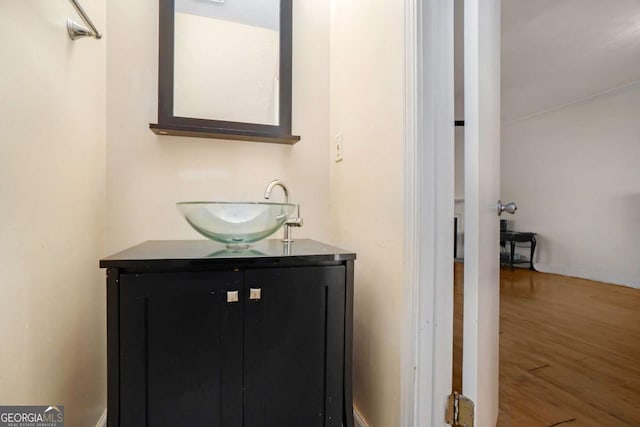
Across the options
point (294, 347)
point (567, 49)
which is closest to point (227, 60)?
point (294, 347)

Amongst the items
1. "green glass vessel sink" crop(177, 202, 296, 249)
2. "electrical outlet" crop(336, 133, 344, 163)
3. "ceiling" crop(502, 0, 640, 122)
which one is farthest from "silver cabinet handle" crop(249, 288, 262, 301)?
"ceiling" crop(502, 0, 640, 122)

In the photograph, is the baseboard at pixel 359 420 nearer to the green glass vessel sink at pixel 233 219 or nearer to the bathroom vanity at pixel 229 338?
the bathroom vanity at pixel 229 338

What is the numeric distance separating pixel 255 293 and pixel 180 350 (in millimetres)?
236

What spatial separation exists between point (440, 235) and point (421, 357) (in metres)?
0.36

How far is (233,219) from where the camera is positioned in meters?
0.91

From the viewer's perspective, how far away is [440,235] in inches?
33.5

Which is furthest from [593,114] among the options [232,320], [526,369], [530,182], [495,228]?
[232,320]

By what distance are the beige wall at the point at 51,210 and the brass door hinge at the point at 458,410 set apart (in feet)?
3.56

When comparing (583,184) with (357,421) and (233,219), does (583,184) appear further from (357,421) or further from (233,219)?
(233,219)

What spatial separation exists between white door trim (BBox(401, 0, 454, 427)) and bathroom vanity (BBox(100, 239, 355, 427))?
0.19 meters

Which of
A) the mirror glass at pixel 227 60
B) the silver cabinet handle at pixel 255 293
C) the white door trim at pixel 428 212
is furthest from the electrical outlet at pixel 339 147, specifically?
the silver cabinet handle at pixel 255 293

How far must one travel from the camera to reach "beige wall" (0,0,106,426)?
643 millimetres

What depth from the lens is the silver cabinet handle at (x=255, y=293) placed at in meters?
0.81

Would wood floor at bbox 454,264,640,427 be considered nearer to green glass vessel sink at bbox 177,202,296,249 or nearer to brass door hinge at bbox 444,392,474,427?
brass door hinge at bbox 444,392,474,427
